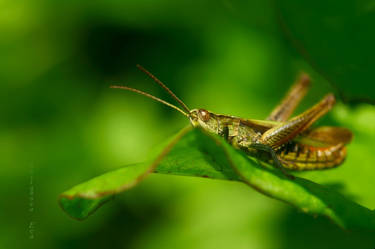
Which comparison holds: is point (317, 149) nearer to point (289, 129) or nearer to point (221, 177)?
point (289, 129)

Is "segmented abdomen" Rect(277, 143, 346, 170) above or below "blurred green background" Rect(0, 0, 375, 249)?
below

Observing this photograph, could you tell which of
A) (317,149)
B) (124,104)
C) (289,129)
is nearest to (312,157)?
(317,149)

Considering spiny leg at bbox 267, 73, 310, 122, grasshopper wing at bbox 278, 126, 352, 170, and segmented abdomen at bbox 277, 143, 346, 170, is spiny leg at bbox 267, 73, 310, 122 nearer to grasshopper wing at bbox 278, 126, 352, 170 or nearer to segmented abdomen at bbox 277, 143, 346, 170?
grasshopper wing at bbox 278, 126, 352, 170

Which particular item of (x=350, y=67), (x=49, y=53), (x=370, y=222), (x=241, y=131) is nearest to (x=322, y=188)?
(x=370, y=222)

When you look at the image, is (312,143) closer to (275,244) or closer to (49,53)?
(275,244)

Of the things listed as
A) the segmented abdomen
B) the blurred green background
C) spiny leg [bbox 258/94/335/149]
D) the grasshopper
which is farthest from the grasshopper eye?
the blurred green background

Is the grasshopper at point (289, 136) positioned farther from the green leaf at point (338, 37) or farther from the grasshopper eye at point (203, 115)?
the green leaf at point (338, 37)

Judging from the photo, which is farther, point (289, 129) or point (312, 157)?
point (289, 129)

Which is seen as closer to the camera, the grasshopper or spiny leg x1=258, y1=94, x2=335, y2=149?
the grasshopper
